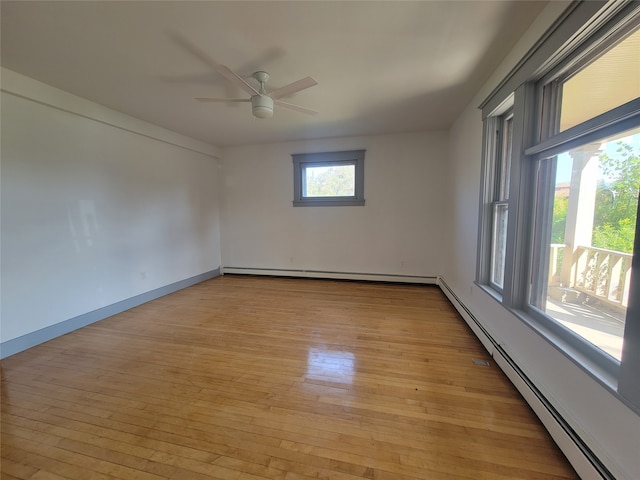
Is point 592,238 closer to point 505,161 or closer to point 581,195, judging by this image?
point 581,195

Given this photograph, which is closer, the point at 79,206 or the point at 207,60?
the point at 207,60

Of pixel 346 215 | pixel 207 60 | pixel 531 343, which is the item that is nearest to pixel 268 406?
pixel 531 343

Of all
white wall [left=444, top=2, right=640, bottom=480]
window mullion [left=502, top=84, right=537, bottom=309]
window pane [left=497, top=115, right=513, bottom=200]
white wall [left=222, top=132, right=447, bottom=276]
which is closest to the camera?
white wall [left=444, top=2, right=640, bottom=480]

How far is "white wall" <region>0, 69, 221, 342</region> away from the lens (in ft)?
8.05

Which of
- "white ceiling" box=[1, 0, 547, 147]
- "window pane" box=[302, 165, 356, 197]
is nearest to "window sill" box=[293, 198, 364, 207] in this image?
"window pane" box=[302, 165, 356, 197]

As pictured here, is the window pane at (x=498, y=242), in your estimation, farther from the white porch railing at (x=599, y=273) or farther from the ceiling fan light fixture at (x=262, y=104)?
the ceiling fan light fixture at (x=262, y=104)

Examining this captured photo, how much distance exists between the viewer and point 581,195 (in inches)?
59.4

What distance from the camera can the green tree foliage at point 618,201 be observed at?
118 centimetres

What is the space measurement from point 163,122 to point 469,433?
15.7 feet

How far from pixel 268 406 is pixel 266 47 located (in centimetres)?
268

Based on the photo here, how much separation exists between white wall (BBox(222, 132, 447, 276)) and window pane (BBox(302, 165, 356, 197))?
0.88 ft

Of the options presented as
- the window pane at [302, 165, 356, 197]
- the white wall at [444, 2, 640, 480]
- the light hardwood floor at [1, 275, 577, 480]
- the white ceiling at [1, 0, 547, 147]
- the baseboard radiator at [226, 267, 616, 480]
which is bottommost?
the light hardwood floor at [1, 275, 577, 480]

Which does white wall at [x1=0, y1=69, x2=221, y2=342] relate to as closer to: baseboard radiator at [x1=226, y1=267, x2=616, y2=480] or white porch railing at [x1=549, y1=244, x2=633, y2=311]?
baseboard radiator at [x1=226, y1=267, x2=616, y2=480]

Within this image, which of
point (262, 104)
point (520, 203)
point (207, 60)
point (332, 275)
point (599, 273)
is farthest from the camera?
point (332, 275)
